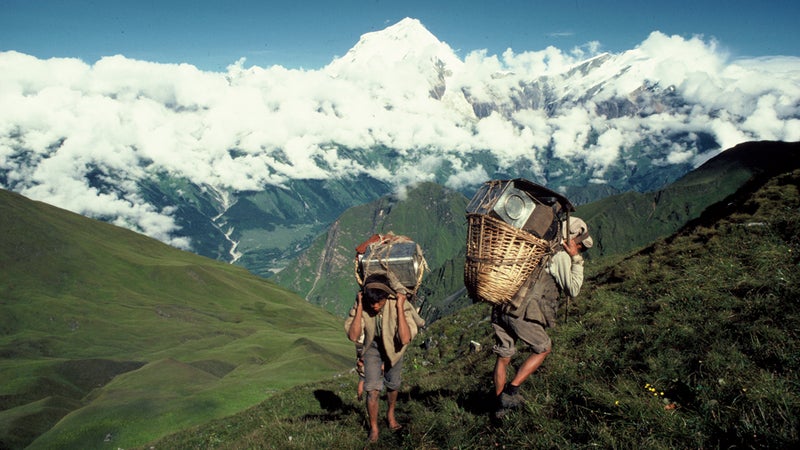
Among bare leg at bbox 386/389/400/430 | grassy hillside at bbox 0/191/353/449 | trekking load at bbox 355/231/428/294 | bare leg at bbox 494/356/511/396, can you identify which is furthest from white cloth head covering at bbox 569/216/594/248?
grassy hillside at bbox 0/191/353/449

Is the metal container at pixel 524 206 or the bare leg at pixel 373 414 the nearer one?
the metal container at pixel 524 206

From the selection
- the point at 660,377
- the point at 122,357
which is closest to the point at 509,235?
the point at 660,377

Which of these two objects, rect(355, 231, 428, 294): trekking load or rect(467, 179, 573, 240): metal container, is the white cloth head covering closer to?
rect(467, 179, 573, 240): metal container

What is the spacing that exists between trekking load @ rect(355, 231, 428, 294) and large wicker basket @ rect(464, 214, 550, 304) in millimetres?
1308

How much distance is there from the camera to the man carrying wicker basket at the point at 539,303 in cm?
722

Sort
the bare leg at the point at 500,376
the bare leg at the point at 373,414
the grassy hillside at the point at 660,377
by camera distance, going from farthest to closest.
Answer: the bare leg at the point at 373,414
the bare leg at the point at 500,376
the grassy hillside at the point at 660,377

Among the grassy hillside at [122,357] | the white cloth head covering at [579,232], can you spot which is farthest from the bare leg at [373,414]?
the grassy hillside at [122,357]

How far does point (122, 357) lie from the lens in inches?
4875

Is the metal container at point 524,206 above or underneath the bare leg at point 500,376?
above

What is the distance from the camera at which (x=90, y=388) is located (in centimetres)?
9419

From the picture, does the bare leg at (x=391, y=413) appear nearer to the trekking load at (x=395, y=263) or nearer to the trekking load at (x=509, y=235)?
the trekking load at (x=395, y=263)

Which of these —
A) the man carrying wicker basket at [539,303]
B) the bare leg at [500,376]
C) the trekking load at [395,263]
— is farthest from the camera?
the trekking load at [395,263]

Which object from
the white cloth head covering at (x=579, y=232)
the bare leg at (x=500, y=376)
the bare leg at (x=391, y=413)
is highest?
the white cloth head covering at (x=579, y=232)

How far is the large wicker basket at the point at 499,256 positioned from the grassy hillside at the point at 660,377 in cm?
190
